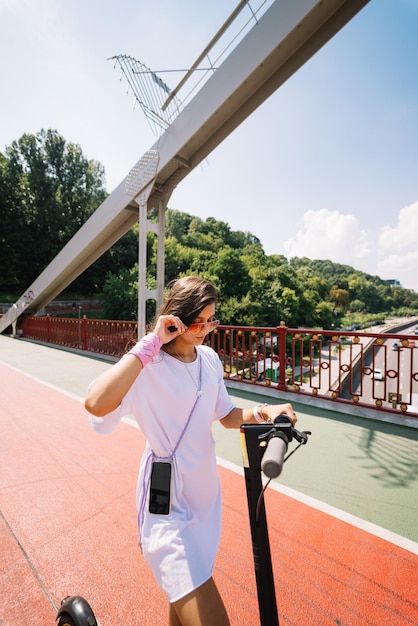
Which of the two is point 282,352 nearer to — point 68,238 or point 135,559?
point 135,559

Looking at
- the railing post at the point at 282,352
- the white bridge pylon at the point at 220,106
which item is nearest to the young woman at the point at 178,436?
the railing post at the point at 282,352

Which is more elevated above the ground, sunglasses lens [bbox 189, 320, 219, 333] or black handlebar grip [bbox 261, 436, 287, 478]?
sunglasses lens [bbox 189, 320, 219, 333]

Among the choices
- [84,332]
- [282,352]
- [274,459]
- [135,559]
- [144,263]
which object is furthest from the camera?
[84,332]

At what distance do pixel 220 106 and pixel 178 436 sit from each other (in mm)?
5514

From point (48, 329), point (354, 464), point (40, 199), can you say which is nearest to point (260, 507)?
point (354, 464)

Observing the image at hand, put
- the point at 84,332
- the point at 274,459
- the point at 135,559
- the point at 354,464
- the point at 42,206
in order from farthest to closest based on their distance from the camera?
the point at 42,206
the point at 84,332
the point at 354,464
the point at 135,559
the point at 274,459

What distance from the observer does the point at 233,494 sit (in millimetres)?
2602

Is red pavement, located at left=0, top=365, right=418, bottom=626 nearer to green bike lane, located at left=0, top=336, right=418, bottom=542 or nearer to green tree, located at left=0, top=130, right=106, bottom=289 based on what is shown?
green bike lane, located at left=0, top=336, right=418, bottom=542

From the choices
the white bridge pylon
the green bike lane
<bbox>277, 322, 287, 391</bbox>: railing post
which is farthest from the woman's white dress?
the white bridge pylon

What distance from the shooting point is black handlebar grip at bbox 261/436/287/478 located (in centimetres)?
81

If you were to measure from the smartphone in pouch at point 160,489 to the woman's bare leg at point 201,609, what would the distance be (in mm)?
261

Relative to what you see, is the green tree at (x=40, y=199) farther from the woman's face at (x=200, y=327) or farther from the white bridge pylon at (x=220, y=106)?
the woman's face at (x=200, y=327)

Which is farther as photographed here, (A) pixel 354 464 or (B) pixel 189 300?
(A) pixel 354 464

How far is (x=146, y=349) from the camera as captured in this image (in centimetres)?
119
